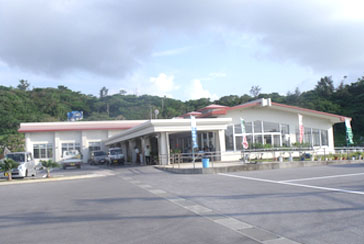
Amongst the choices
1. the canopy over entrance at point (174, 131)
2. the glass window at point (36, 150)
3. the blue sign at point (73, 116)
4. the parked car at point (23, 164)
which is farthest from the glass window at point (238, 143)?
the blue sign at point (73, 116)

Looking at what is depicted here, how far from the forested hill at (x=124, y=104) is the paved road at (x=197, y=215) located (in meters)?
42.0

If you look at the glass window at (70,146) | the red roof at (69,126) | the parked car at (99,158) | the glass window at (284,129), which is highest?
the red roof at (69,126)

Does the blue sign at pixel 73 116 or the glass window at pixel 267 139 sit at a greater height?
the blue sign at pixel 73 116

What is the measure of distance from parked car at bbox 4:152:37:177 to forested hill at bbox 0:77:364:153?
27.2m

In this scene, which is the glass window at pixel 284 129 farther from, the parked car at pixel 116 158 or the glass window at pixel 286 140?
the parked car at pixel 116 158

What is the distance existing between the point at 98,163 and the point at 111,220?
29544 mm

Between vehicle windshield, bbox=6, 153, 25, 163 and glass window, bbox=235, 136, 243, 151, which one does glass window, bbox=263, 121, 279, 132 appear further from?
vehicle windshield, bbox=6, 153, 25, 163

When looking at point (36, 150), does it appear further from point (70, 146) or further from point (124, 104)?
point (124, 104)

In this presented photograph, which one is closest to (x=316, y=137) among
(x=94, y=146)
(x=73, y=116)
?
(x=94, y=146)

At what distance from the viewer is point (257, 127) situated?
98.0 feet

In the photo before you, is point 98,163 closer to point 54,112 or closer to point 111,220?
point 111,220

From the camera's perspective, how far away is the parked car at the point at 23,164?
71.6 ft

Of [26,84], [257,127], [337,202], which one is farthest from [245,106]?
[26,84]

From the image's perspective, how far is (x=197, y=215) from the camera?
863cm
